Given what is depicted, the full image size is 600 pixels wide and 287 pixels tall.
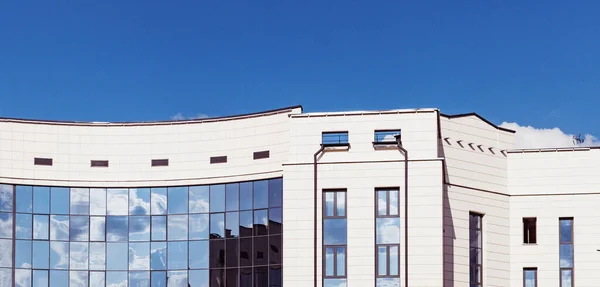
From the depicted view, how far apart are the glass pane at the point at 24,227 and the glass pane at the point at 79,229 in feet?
7.55

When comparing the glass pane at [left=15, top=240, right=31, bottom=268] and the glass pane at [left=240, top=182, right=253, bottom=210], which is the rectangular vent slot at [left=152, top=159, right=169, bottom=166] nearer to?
the glass pane at [left=240, top=182, right=253, bottom=210]

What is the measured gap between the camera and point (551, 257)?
5747 centimetres

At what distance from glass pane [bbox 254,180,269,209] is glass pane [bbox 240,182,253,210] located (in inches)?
14.4

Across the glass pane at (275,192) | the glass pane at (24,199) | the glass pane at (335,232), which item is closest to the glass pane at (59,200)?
the glass pane at (24,199)

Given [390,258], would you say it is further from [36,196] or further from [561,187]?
[36,196]

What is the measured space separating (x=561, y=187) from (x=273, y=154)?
1664 centimetres

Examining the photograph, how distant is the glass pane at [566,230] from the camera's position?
189 feet

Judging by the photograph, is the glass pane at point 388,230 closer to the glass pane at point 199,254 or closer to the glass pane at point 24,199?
the glass pane at point 199,254

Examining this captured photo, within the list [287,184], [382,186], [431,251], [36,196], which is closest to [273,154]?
[287,184]

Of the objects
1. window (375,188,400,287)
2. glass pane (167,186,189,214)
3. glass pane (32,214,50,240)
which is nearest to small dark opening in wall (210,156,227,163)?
glass pane (167,186,189,214)

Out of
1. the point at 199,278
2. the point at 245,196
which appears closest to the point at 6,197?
the point at 199,278

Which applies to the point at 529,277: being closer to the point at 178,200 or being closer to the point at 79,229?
the point at 178,200

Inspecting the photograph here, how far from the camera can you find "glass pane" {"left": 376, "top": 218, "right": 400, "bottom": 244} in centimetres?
5181

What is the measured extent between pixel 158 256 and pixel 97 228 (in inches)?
155
